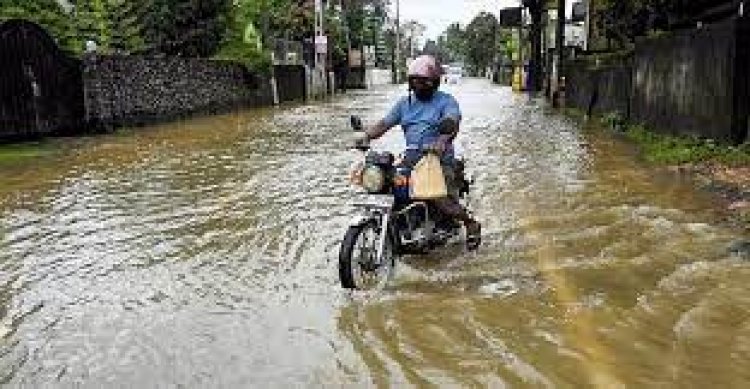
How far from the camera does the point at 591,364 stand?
5051 millimetres

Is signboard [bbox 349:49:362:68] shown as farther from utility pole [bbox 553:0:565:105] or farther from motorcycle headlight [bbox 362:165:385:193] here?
motorcycle headlight [bbox 362:165:385:193]

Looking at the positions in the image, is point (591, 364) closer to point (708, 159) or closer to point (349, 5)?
point (708, 159)

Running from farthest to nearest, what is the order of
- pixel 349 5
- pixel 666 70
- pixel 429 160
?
1. pixel 349 5
2. pixel 666 70
3. pixel 429 160

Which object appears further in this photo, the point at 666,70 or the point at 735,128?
the point at 666,70

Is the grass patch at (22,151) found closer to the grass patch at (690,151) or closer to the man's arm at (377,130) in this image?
the man's arm at (377,130)

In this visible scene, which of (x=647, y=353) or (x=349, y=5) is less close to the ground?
(x=349, y=5)

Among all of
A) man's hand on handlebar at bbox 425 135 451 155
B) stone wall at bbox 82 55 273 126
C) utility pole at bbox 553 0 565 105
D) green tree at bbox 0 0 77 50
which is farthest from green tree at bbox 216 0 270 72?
man's hand on handlebar at bbox 425 135 451 155


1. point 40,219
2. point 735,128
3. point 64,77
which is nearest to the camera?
point 40,219

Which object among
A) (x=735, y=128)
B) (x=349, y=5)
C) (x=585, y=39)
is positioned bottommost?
(x=735, y=128)

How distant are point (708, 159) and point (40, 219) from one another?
28.5 ft

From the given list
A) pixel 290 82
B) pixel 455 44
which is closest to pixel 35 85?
pixel 290 82

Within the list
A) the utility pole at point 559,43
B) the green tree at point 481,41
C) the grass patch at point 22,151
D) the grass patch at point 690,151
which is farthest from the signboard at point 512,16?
the green tree at point 481,41

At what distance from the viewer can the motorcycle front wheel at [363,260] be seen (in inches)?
260

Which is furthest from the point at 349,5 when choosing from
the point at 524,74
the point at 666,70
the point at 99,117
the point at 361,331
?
the point at 361,331
